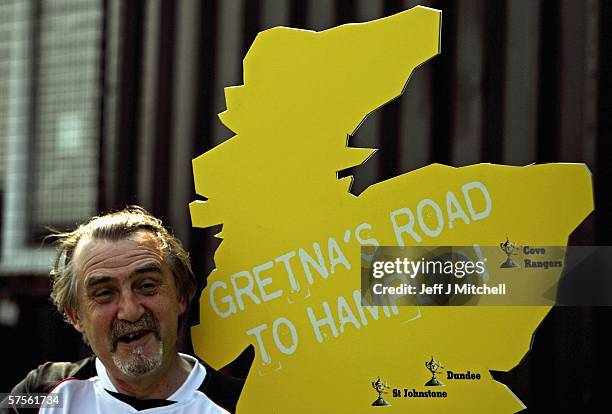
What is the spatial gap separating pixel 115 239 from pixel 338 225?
72cm

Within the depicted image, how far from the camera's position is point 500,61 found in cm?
225

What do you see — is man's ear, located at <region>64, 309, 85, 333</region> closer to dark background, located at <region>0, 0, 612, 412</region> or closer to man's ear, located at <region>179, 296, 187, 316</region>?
dark background, located at <region>0, 0, 612, 412</region>

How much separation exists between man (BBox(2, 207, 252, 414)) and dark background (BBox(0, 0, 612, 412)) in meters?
0.08

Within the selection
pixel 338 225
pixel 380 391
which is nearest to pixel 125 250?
pixel 338 225

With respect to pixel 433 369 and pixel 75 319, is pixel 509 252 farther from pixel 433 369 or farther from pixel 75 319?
pixel 75 319

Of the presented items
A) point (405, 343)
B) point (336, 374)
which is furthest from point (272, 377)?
point (405, 343)

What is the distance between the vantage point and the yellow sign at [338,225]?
7.23ft

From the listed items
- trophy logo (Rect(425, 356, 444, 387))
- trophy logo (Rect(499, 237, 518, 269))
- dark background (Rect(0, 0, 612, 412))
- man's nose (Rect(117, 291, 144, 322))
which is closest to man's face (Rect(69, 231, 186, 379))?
man's nose (Rect(117, 291, 144, 322))

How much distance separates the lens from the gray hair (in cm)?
246

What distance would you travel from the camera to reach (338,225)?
7.59ft

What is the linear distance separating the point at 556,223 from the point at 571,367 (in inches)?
15.6

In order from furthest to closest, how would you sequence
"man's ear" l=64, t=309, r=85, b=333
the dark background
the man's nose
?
"man's ear" l=64, t=309, r=85, b=333 → the man's nose → the dark background

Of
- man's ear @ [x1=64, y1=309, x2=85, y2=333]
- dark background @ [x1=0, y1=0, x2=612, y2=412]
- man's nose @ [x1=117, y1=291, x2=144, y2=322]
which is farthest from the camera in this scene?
man's ear @ [x1=64, y1=309, x2=85, y2=333]

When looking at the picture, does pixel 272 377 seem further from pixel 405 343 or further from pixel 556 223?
pixel 556 223
